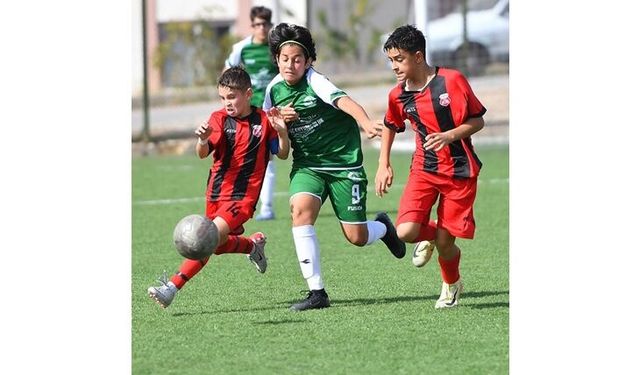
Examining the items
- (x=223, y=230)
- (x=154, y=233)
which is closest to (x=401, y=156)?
(x=154, y=233)

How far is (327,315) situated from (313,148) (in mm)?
1115

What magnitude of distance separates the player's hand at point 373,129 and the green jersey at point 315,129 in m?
0.72

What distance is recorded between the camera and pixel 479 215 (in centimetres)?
1257

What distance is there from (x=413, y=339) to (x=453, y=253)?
1.16m

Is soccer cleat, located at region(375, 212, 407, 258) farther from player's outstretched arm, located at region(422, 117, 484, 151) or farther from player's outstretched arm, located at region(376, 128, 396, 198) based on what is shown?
player's outstretched arm, located at region(422, 117, 484, 151)

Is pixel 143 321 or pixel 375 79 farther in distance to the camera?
pixel 375 79

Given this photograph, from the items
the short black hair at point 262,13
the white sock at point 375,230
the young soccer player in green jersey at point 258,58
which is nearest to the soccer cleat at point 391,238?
the white sock at point 375,230

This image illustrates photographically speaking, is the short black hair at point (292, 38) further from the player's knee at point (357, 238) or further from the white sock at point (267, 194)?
the white sock at point (267, 194)

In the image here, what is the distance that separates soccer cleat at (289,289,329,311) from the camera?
806 centimetres

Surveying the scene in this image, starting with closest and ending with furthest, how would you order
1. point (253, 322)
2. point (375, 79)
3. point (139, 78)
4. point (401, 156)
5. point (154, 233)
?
point (253, 322), point (154, 233), point (401, 156), point (375, 79), point (139, 78)

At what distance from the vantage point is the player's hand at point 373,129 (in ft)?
24.8
